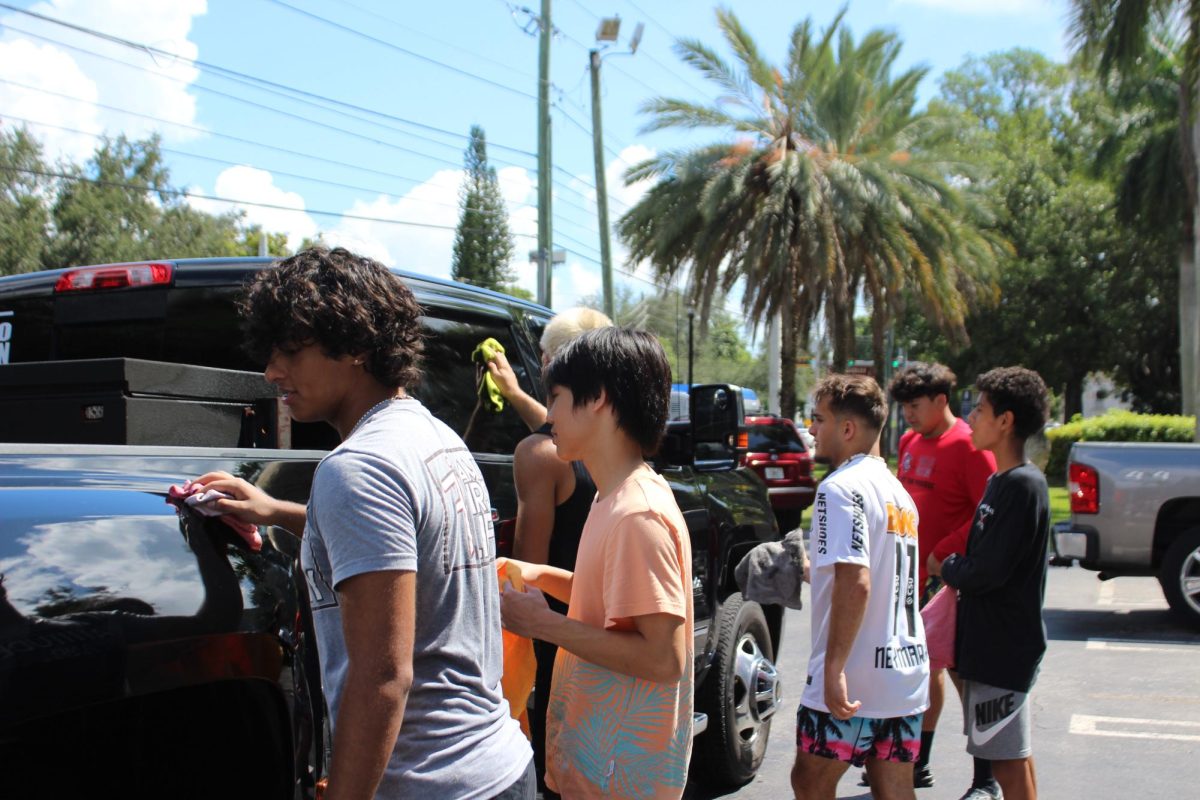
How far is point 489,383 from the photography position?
3.84 metres

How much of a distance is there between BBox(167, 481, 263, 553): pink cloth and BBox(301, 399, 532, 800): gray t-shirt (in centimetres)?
13

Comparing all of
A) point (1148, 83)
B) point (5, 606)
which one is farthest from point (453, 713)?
point (1148, 83)

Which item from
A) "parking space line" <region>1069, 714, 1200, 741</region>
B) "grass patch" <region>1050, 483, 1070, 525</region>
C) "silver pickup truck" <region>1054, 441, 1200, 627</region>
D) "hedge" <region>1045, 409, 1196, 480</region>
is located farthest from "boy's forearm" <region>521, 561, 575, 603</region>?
"hedge" <region>1045, 409, 1196, 480</region>

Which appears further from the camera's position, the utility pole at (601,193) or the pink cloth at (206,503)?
the utility pole at (601,193)

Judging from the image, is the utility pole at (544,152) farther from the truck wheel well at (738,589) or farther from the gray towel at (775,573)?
the gray towel at (775,573)

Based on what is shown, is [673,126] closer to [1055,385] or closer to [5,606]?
[5,606]

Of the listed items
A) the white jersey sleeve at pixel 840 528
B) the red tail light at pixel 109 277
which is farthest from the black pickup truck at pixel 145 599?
the white jersey sleeve at pixel 840 528

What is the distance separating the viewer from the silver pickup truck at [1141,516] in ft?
28.6

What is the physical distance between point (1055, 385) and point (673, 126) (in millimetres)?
28914

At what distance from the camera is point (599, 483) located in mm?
2447

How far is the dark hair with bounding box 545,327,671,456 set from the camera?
237 cm

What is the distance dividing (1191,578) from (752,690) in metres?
5.21

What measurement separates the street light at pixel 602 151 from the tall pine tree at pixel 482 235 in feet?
125

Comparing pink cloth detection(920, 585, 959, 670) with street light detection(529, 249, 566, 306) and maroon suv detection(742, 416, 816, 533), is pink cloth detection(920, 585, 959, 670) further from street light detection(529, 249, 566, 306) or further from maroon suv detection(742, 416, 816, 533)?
street light detection(529, 249, 566, 306)
